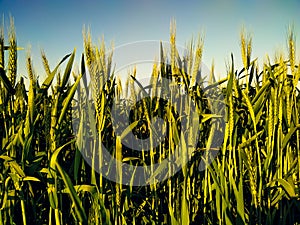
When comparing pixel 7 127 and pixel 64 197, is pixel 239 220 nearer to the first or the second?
pixel 64 197

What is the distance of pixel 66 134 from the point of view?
1460 millimetres

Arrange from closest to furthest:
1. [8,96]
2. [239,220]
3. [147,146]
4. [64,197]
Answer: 1. [239,220]
2. [8,96]
3. [64,197]
4. [147,146]

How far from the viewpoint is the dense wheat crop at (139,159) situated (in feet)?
3.64

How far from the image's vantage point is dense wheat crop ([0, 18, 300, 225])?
1.11 m

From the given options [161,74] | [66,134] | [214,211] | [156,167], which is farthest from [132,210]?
[161,74]

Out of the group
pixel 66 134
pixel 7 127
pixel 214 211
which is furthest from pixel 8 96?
pixel 214 211

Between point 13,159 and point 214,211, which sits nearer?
point 13,159

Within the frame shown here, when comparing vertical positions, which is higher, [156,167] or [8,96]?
[8,96]

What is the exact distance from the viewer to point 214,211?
1308mm

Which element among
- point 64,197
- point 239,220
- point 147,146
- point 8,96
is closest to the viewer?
point 239,220

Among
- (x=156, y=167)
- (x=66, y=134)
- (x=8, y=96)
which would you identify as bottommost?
(x=156, y=167)

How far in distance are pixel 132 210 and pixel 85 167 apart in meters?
0.24

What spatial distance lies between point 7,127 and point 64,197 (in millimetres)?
342

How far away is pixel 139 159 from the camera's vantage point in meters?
1.31
